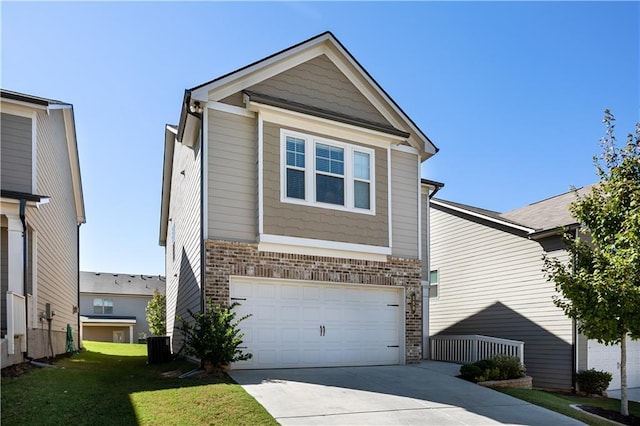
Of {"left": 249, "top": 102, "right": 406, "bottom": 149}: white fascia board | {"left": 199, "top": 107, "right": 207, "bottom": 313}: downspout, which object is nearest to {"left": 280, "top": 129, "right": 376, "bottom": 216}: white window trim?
{"left": 249, "top": 102, "right": 406, "bottom": 149}: white fascia board

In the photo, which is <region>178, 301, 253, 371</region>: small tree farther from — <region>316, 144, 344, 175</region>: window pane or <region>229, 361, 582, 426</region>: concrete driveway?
<region>316, 144, 344, 175</region>: window pane

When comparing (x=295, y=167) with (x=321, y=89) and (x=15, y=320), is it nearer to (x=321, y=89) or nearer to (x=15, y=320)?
(x=321, y=89)

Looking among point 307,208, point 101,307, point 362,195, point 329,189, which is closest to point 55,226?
point 307,208

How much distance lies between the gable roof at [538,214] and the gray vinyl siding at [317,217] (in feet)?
18.2

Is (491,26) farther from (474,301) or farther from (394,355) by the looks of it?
(474,301)

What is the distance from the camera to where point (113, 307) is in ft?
132

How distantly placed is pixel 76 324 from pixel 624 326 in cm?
2040

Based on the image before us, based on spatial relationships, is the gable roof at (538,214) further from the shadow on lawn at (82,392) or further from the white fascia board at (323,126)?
the shadow on lawn at (82,392)

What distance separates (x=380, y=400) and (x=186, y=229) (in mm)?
8253

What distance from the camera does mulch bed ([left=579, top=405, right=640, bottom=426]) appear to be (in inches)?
400

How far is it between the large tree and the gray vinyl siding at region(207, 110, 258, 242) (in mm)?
7297

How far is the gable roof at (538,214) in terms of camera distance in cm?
1602

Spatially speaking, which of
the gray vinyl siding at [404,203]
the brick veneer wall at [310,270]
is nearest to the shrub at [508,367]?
the brick veneer wall at [310,270]

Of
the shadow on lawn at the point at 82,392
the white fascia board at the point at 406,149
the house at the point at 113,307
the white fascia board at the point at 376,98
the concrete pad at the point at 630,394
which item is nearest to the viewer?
the shadow on lawn at the point at 82,392
